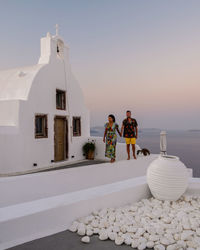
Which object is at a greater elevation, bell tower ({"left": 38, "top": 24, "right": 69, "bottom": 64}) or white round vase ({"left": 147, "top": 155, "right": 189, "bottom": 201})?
bell tower ({"left": 38, "top": 24, "right": 69, "bottom": 64})

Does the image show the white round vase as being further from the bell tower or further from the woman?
the bell tower

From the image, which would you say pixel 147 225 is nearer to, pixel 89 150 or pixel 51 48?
pixel 89 150

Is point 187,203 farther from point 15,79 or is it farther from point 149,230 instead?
point 15,79

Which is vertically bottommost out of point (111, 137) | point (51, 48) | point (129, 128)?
point (111, 137)

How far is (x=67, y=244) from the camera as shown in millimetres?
2277

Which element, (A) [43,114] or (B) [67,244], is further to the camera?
(A) [43,114]

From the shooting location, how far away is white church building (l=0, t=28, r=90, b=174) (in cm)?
793

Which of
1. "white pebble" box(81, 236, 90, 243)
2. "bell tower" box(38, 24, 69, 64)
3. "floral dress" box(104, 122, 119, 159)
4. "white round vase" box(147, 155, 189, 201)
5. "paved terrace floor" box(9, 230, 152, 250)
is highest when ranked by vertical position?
"bell tower" box(38, 24, 69, 64)

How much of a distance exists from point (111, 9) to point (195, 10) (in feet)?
12.5

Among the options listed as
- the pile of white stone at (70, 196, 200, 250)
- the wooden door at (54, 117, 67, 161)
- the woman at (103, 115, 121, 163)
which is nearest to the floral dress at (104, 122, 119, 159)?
the woman at (103, 115, 121, 163)

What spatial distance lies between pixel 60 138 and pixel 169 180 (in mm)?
7568

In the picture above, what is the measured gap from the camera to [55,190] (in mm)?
4773

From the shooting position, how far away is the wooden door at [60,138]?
993 cm

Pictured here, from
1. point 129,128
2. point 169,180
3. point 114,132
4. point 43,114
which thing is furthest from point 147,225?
point 43,114
